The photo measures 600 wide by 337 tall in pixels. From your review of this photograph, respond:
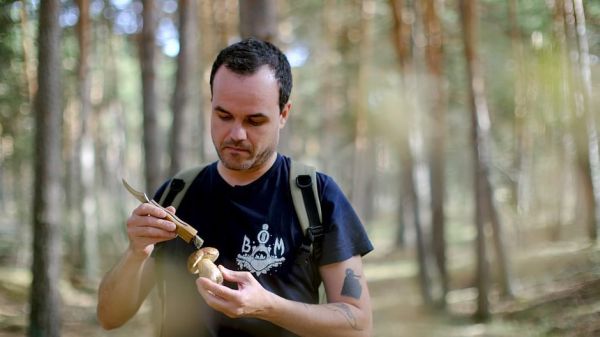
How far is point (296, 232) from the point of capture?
2227mm

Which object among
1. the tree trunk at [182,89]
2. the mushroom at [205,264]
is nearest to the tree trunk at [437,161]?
the tree trunk at [182,89]

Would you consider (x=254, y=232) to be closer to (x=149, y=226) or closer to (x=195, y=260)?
(x=195, y=260)

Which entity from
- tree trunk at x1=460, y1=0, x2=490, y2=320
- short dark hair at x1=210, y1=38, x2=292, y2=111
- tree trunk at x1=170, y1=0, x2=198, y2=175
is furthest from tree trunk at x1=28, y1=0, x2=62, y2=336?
tree trunk at x1=460, y1=0, x2=490, y2=320

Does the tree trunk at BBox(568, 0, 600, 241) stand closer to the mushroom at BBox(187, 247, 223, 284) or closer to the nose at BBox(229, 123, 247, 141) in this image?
the nose at BBox(229, 123, 247, 141)

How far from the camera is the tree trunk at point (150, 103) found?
11391 mm

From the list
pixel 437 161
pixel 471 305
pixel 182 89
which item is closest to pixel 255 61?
pixel 182 89

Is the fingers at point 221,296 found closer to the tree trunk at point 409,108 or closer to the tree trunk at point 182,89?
the tree trunk at point 182,89

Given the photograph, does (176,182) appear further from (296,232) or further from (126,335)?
(126,335)

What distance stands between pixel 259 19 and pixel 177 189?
14.3ft

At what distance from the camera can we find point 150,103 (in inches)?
450

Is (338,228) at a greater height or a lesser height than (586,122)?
lesser

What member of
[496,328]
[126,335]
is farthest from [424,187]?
[126,335]

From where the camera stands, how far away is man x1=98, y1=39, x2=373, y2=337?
2.18 metres

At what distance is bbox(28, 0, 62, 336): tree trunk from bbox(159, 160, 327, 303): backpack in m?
4.78
